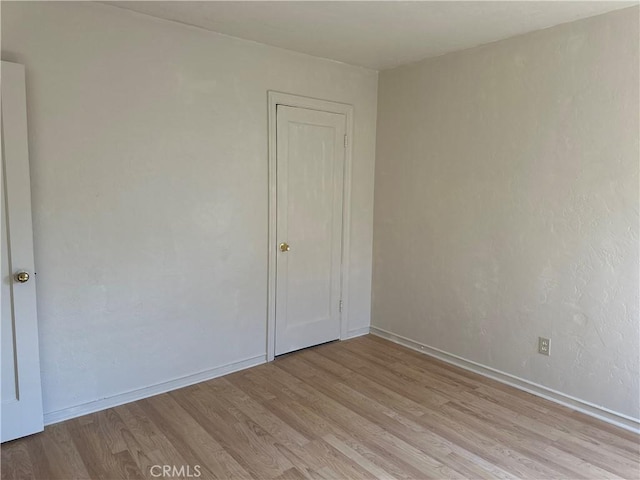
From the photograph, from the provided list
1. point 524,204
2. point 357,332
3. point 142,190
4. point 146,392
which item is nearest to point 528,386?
point 524,204

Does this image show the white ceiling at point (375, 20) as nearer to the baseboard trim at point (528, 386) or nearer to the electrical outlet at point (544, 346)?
the electrical outlet at point (544, 346)

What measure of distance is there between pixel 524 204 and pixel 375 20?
5.15ft

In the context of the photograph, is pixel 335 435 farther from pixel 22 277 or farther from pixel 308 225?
pixel 22 277

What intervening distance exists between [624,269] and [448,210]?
4.23ft

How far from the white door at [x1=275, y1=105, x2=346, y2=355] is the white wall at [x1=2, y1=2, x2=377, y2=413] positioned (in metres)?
0.19

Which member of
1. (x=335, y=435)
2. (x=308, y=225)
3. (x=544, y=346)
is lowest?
(x=335, y=435)

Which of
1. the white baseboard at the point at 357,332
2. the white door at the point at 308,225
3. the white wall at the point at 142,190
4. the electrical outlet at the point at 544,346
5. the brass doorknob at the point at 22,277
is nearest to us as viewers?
the brass doorknob at the point at 22,277

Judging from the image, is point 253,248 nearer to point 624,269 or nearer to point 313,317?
point 313,317

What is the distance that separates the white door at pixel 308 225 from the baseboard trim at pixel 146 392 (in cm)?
36

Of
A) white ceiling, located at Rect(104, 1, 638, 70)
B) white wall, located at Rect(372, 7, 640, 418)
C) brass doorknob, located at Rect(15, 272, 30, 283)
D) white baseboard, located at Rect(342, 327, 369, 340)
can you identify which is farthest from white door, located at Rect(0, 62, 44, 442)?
white wall, located at Rect(372, 7, 640, 418)

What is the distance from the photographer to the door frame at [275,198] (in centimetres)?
351

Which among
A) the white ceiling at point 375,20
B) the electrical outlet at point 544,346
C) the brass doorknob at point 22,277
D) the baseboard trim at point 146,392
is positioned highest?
the white ceiling at point 375,20

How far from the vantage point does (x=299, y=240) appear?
379 centimetres

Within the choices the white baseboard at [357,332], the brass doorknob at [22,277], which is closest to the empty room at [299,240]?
the brass doorknob at [22,277]
